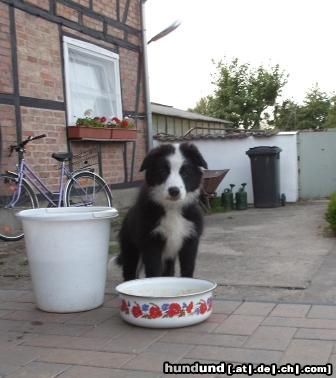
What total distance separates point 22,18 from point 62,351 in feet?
20.2

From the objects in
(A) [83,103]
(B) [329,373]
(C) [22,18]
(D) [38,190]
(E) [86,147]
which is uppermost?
(C) [22,18]

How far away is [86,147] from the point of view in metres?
9.87

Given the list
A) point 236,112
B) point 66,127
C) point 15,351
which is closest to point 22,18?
point 66,127

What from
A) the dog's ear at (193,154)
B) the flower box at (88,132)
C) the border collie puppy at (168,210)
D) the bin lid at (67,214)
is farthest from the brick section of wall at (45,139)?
the dog's ear at (193,154)

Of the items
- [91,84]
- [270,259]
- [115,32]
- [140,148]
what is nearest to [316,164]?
[140,148]

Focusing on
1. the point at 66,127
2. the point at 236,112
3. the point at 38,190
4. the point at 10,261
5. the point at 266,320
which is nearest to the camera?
the point at 266,320

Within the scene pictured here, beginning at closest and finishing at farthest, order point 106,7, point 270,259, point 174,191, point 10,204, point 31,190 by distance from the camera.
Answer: point 174,191
point 270,259
point 10,204
point 31,190
point 106,7

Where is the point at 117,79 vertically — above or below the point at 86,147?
above

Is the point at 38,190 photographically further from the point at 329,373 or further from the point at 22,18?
the point at 329,373

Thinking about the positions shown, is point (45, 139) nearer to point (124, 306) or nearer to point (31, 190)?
point (31, 190)

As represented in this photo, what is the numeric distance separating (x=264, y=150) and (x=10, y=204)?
6.12 m

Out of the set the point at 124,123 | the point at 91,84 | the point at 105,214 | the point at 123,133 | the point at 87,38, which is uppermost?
the point at 87,38

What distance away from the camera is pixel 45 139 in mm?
8734

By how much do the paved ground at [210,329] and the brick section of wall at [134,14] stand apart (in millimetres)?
6837
